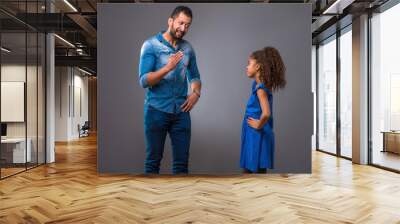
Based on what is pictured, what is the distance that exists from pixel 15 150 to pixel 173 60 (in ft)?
10.9

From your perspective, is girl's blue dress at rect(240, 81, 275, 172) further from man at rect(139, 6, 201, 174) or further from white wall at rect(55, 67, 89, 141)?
white wall at rect(55, 67, 89, 141)

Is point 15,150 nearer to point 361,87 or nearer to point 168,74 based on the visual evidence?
point 168,74

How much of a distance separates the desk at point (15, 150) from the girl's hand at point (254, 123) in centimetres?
410

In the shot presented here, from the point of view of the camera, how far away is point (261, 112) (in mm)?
6914

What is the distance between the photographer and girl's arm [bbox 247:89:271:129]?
22.6 ft

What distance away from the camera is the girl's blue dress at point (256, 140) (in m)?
6.90

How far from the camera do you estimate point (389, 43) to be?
25.9ft

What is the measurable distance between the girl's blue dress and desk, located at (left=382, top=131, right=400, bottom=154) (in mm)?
2442

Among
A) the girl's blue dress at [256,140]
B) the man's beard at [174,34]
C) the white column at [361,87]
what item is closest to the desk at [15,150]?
the man's beard at [174,34]

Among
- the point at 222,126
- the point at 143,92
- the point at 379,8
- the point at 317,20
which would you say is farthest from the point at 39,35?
the point at 379,8

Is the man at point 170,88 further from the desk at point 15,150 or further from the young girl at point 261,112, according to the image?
the desk at point 15,150

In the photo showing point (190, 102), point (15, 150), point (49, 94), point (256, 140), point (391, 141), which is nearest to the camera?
point (190, 102)

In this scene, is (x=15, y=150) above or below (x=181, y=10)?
below

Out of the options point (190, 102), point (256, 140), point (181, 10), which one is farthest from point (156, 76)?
point (256, 140)
